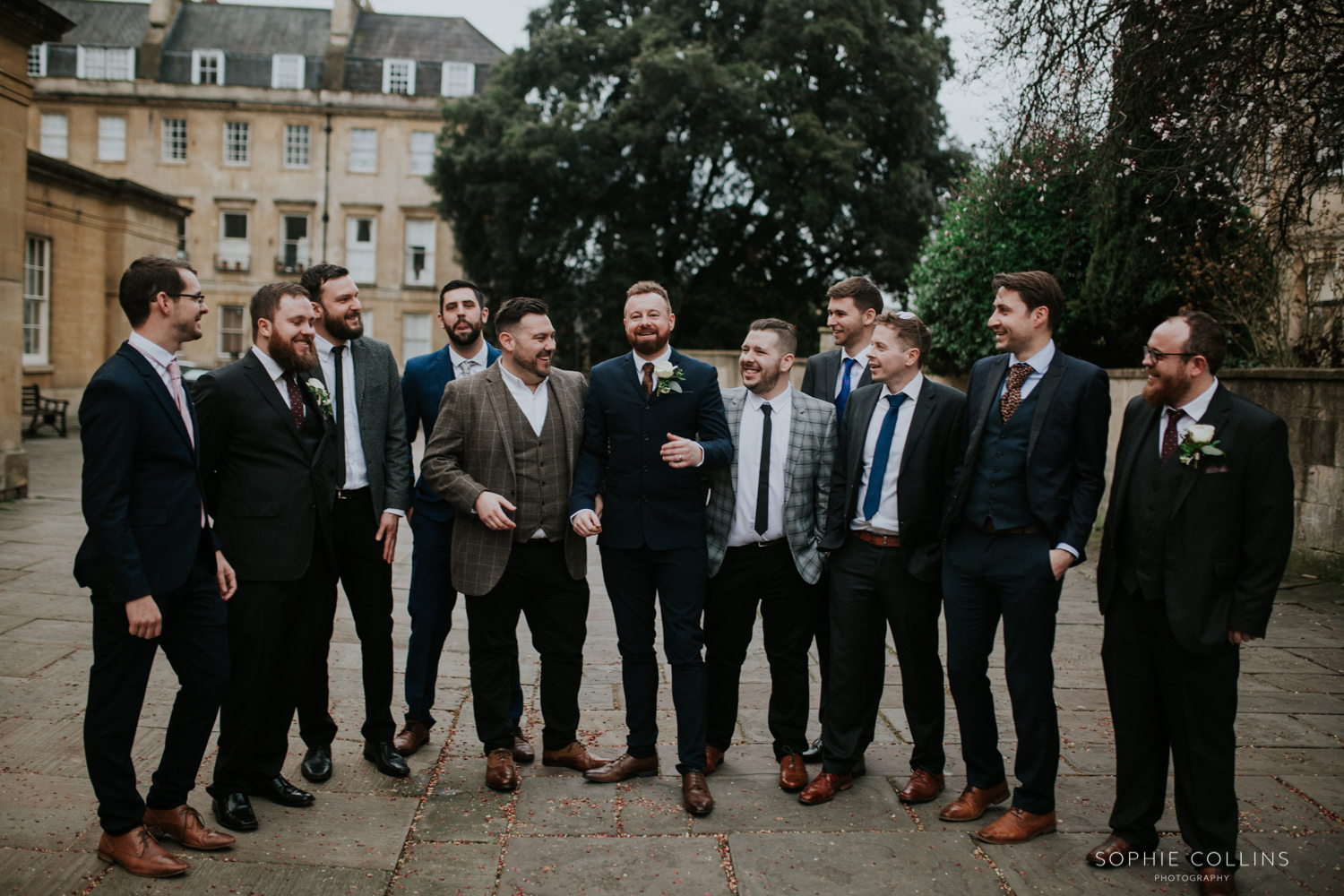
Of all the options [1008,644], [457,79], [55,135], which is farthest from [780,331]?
[55,135]

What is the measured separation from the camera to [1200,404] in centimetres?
369

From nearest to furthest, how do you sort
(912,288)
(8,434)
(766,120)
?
1. (8,434)
2. (912,288)
3. (766,120)

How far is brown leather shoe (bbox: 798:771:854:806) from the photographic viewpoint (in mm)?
4184

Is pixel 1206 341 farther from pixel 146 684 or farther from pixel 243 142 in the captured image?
pixel 243 142

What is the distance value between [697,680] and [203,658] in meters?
1.99

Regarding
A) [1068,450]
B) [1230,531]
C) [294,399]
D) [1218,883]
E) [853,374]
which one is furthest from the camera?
[853,374]

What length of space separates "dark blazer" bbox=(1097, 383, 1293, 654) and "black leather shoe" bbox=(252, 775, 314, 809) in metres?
3.47

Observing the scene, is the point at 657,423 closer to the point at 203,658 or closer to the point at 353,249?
the point at 203,658

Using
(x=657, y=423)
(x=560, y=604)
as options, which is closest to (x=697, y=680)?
(x=560, y=604)

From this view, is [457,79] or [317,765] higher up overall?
[457,79]

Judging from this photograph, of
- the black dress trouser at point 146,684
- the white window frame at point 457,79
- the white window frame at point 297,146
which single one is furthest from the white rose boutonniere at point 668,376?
the white window frame at point 297,146

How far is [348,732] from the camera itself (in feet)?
16.4

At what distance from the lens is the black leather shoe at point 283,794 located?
161 inches

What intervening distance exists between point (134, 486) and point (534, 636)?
184 centimetres
